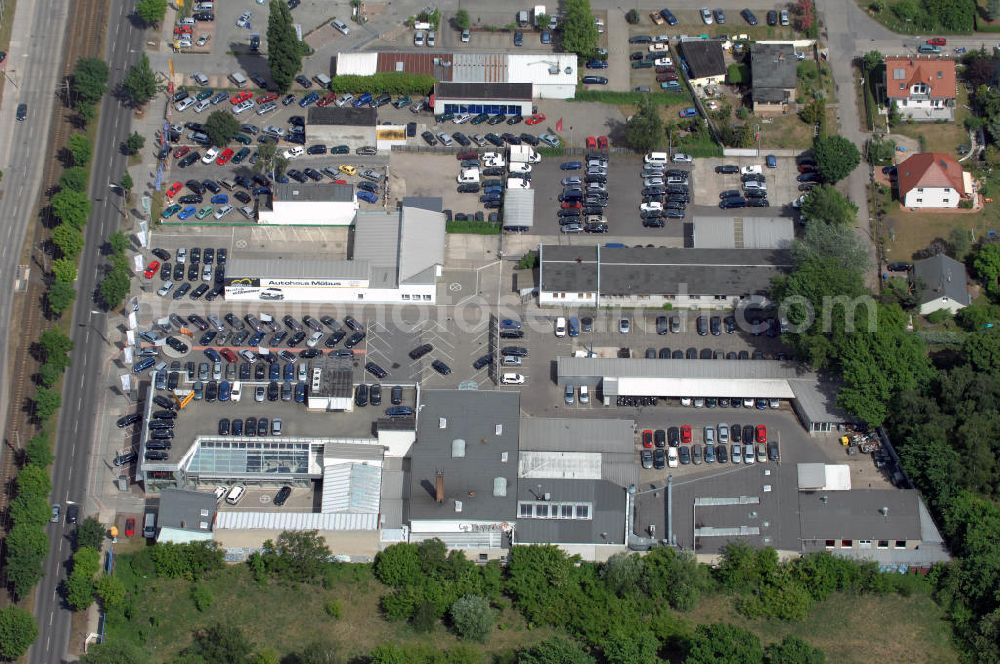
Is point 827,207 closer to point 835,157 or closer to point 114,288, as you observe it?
point 835,157

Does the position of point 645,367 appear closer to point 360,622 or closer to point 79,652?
point 360,622

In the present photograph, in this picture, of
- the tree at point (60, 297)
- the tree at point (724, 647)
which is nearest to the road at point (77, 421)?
the tree at point (60, 297)

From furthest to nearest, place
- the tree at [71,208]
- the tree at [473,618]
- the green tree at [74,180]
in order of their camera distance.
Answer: the green tree at [74,180], the tree at [71,208], the tree at [473,618]

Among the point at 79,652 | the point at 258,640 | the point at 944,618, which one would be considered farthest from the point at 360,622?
the point at 944,618

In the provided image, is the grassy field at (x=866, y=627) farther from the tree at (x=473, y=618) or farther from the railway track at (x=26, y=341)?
the railway track at (x=26, y=341)

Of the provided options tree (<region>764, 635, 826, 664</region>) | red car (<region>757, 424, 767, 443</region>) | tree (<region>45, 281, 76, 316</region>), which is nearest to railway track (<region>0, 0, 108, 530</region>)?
tree (<region>45, 281, 76, 316</region>)
